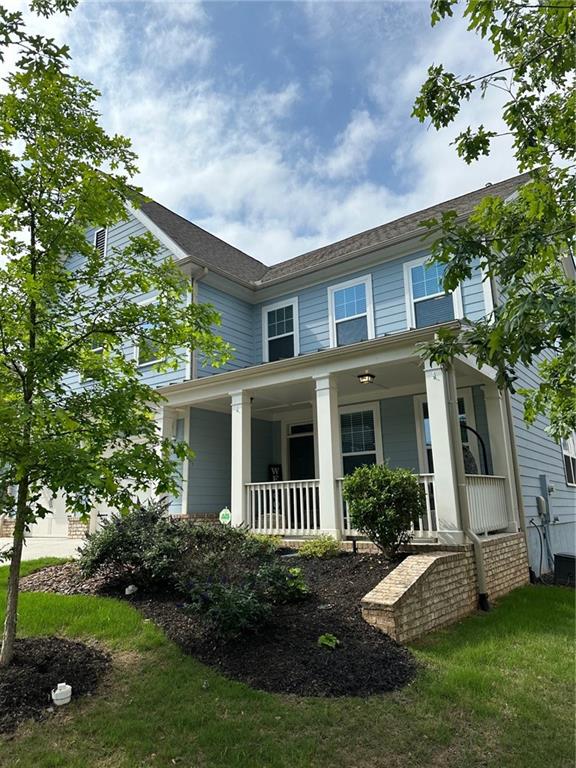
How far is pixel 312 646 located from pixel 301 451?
7.65m

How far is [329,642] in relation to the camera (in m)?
4.62

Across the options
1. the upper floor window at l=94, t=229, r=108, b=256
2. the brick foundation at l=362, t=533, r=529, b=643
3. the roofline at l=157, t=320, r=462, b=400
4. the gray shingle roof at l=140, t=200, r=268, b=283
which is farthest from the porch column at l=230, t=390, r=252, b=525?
the upper floor window at l=94, t=229, r=108, b=256

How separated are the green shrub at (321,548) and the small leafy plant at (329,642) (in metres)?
2.60

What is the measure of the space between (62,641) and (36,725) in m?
1.57

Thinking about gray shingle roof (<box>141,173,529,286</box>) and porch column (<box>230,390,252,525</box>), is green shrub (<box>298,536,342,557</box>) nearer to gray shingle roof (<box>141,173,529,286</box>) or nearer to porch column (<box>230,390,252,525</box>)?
porch column (<box>230,390,252,525</box>)

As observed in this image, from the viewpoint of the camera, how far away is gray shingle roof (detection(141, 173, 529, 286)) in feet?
37.6

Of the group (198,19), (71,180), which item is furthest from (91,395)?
(198,19)

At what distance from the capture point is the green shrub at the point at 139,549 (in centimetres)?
630

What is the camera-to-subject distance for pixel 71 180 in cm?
453

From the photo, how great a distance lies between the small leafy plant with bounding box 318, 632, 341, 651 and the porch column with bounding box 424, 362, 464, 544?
8.90 feet

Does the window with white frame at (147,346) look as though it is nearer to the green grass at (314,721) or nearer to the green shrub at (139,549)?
the green shrub at (139,549)

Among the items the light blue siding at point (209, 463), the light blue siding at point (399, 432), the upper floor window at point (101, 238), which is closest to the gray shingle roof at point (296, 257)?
the upper floor window at point (101, 238)

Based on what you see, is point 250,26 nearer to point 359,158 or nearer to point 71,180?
point 359,158

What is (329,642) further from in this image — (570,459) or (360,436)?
(570,459)
